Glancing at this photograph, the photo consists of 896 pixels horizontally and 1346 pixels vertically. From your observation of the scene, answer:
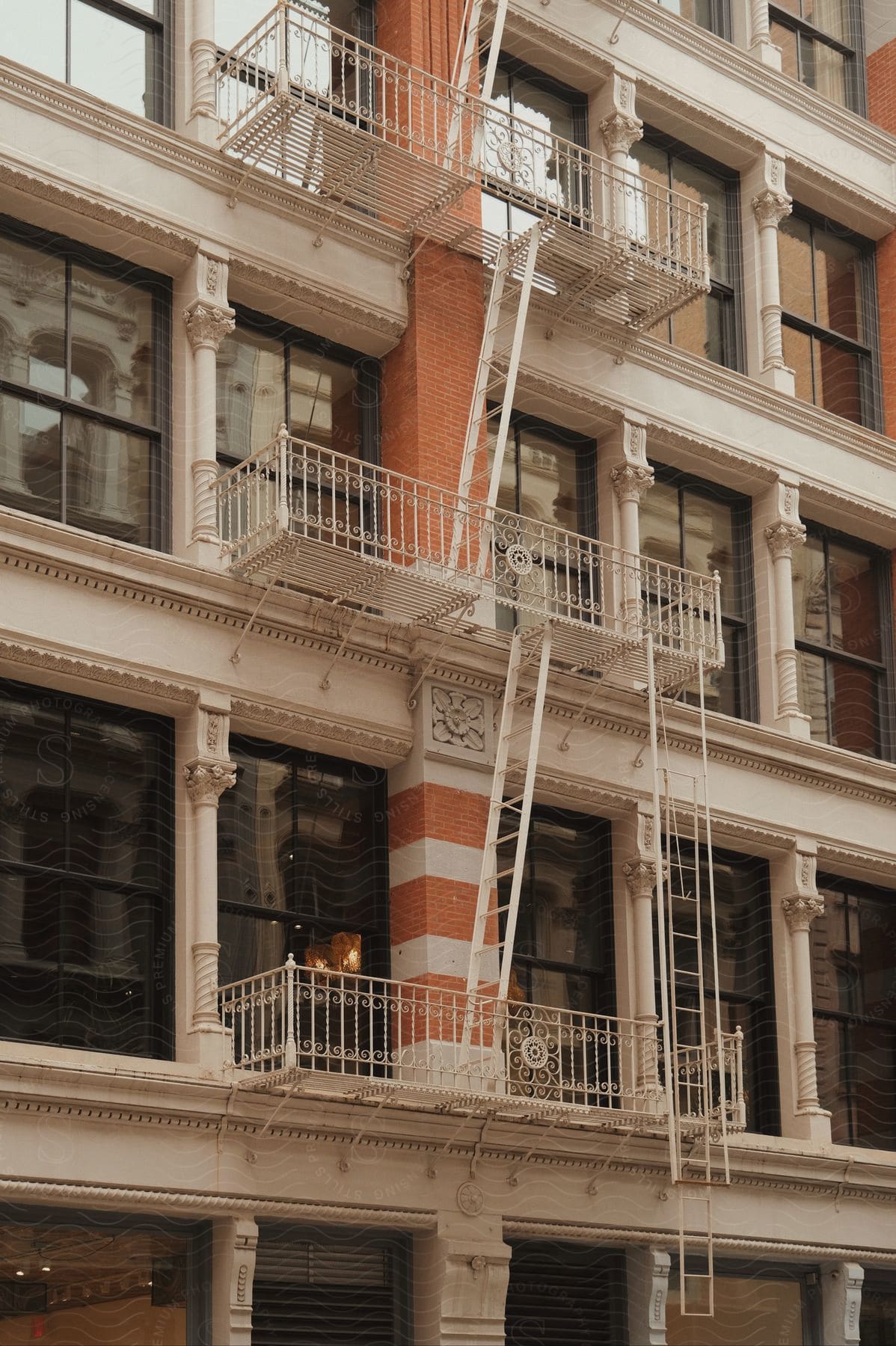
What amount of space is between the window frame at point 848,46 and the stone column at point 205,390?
11.1m

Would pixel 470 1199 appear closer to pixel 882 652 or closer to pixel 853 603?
pixel 882 652

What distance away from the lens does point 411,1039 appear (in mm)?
16906

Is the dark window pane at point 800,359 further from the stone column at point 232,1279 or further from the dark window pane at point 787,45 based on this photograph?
the stone column at point 232,1279

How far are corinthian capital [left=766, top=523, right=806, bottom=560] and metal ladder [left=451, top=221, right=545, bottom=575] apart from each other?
391 cm

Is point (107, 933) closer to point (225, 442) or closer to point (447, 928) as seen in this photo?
point (447, 928)

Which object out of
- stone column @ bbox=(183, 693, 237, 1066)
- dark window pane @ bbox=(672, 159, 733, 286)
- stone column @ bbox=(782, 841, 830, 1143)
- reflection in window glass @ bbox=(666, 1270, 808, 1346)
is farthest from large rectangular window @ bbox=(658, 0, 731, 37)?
reflection in window glass @ bbox=(666, 1270, 808, 1346)

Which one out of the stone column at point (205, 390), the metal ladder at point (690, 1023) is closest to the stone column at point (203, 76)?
the stone column at point (205, 390)

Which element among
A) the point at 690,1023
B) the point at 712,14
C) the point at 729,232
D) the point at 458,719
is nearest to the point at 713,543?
the point at 729,232

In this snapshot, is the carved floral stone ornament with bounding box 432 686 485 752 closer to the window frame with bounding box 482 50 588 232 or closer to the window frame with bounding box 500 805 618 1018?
the window frame with bounding box 500 805 618 1018

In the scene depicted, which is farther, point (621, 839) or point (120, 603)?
point (621, 839)

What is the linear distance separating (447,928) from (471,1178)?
2124mm

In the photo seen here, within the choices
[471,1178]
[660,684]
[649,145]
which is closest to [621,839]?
[660,684]

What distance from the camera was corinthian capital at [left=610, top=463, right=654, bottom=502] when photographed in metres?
20.6

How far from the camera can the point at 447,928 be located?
56.7ft
